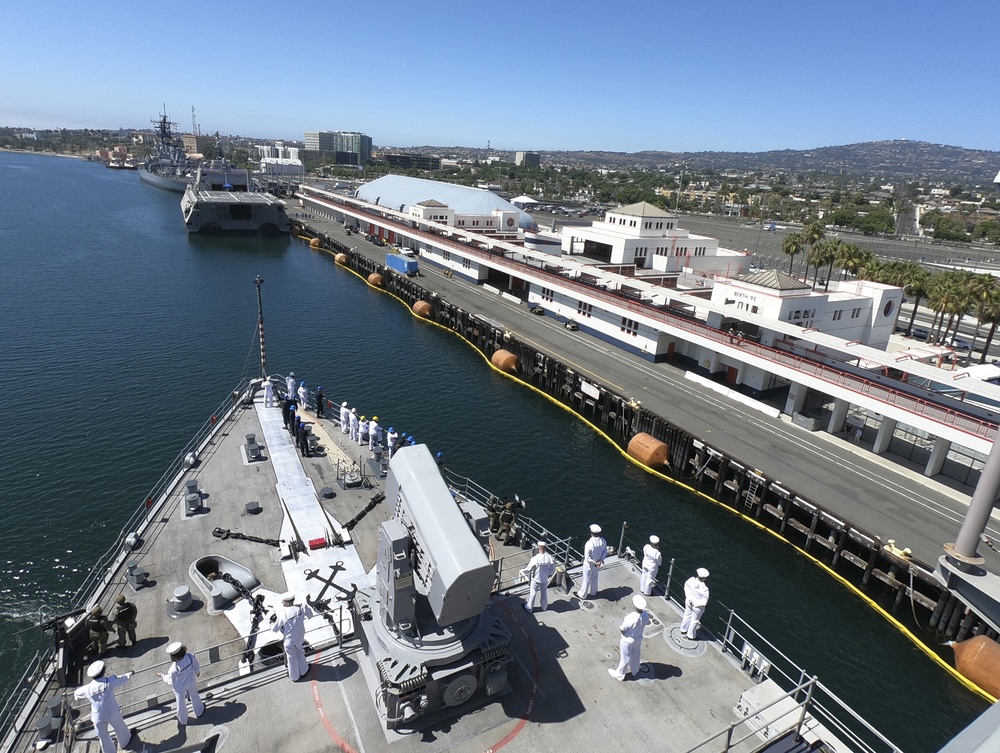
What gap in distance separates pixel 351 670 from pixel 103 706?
17.3 ft

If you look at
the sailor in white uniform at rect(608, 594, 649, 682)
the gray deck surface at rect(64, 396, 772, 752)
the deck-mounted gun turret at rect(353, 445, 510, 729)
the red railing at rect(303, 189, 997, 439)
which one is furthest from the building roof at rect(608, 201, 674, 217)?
the deck-mounted gun turret at rect(353, 445, 510, 729)

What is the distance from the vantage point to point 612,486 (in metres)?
32.9

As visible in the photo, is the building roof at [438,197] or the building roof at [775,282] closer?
the building roof at [775,282]

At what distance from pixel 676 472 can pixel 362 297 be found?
159 feet

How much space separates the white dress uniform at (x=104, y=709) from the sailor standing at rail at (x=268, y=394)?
63.6 ft

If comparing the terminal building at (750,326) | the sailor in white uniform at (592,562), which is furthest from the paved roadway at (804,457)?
the sailor in white uniform at (592,562)

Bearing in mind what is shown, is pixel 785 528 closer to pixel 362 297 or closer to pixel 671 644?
pixel 671 644

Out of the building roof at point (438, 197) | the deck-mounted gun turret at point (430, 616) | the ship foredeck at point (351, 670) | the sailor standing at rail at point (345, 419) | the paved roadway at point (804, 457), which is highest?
the building roof at point (438, 197)

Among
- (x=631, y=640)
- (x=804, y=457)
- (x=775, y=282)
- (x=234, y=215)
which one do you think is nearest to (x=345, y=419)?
(x=631, y=640)

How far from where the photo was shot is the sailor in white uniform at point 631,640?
45.3ft

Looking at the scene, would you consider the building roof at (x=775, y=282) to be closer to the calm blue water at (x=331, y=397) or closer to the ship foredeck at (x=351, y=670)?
the calm blue water at (x=331, y=397)

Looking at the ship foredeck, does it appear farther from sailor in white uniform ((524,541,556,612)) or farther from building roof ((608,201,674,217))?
building roof ((608,201,674,217))

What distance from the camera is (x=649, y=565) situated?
55.9ft

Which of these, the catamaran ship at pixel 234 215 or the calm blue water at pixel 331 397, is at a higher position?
the catamaran ship at pixel 234 215
